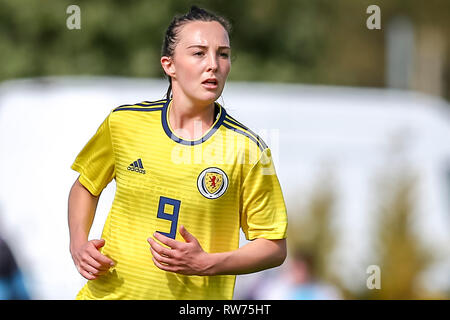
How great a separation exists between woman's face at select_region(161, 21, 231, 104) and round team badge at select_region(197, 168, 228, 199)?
35 cm

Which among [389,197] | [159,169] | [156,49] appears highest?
[156,49]

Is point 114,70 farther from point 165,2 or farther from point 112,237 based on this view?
point 112,237

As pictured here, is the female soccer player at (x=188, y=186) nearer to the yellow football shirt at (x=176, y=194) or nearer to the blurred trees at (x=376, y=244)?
the yellow football shirt at (x=176, y=194)

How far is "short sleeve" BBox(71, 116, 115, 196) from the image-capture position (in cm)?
451

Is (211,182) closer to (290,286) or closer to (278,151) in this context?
(278,151)

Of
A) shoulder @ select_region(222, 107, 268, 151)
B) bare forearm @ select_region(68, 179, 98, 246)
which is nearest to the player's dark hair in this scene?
shoulder @ select_region(222, 107, 268, 151)

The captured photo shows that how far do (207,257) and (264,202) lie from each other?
1.38 ft

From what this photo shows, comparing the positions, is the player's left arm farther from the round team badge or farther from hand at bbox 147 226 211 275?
the round team badge

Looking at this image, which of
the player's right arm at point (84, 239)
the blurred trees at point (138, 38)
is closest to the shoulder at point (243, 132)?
the player's right arm at point (84, 239)

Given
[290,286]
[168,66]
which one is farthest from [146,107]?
[290,286]

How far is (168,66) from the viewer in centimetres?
435

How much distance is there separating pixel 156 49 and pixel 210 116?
11.7 m
